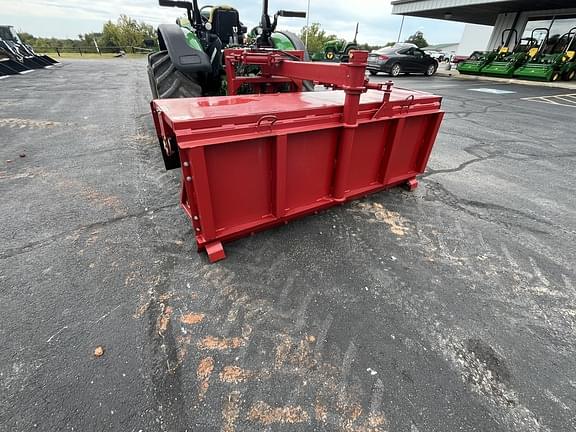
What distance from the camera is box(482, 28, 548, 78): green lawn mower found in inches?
557

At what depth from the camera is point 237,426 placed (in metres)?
1.29

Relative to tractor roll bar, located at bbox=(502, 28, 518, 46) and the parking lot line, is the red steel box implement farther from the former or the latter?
tractor roll bar, located at bbox=(502, 28, 518, 46)

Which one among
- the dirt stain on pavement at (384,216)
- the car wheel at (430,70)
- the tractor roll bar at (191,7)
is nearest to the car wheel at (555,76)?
the car wheel at (430,70)

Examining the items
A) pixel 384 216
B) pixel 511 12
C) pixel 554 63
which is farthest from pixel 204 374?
pixel 511 12

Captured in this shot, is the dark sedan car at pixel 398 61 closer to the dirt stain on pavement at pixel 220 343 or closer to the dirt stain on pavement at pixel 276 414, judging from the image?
the dirt stain on pavement at pixel 220 343

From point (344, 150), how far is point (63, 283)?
2.37 metres

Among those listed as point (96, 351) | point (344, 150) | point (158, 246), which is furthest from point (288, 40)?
point (96, 351)

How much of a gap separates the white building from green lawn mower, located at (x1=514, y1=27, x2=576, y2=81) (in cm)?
106

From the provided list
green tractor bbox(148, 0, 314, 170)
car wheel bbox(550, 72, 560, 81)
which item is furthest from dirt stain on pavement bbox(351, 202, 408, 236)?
car wheel bbox(550, 72, 560, 81)

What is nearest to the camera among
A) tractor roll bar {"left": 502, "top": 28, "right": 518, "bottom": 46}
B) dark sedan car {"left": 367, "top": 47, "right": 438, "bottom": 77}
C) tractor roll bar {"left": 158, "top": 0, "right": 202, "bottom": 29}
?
tractor roll bar {"left": 158, "top": 0, "right": 202, "bottom": 29}

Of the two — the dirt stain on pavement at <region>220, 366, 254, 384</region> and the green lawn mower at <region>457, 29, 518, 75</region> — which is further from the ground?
the green lawn mower at <region>457, 29, 518, 75</region>

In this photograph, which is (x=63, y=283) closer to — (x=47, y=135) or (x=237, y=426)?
(x=237, y=426)

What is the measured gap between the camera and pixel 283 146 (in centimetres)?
207

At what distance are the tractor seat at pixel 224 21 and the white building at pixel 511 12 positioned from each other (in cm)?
1705
